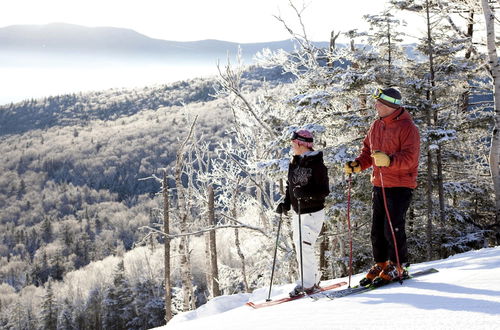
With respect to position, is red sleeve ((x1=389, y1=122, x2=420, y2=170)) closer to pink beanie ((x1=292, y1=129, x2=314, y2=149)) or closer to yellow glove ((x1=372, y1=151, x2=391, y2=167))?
yellow glove ((x1=372, y1=151, x2=391, y2=167))

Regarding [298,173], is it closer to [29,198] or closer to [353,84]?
[353,84]

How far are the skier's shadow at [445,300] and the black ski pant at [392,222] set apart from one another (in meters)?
0.41

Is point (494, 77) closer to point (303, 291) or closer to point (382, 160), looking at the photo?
point (382, 160)

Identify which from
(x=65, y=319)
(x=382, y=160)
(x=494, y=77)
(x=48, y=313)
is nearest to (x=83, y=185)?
(x=48, y=313)

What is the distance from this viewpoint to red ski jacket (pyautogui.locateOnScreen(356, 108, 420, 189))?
3709mm

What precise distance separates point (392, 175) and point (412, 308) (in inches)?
54.2

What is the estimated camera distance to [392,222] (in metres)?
3.88

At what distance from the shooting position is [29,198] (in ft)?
477

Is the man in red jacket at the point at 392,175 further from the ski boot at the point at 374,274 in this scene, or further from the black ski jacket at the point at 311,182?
the black ski jacket at the point at 311,182

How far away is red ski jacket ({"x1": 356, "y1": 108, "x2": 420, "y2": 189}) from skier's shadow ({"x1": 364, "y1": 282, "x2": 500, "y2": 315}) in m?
0.98

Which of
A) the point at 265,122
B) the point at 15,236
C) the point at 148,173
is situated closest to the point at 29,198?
the point at 15,236

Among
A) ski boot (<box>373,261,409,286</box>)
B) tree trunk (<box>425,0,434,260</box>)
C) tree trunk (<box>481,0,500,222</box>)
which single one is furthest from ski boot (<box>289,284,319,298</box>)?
tree trunk (<box>425,0,434,260</box>)

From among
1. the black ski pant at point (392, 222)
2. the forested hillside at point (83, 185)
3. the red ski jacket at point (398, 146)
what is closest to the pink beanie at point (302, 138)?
the red ski jacket at point (398, 146)

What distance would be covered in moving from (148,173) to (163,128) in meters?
33.3
